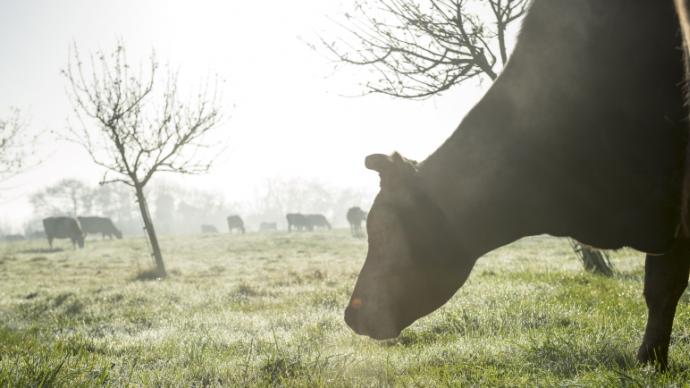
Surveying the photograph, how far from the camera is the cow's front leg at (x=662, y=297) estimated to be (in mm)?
2971

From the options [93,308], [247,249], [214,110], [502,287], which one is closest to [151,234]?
[214,110]

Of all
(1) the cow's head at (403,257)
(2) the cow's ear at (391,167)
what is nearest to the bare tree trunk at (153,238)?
(1) the cow's head at (403,257)

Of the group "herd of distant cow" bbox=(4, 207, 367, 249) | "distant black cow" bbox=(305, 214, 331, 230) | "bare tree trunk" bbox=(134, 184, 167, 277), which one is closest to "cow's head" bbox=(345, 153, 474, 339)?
"bare tree trunk" bbox=(134, 184, 167, 277)

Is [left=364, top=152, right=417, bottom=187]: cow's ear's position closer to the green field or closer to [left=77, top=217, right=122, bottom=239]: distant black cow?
the green field

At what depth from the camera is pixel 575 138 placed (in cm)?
258

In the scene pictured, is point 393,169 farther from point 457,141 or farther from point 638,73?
point 638,73

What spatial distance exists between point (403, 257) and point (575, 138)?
118 centimetres

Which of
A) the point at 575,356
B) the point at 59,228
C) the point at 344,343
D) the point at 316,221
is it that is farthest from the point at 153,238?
the point at 316,221

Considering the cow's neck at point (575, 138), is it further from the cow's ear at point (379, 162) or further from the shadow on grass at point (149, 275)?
the shadow on grass at point (149, 275)

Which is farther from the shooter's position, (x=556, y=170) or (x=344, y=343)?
(x=344, y=343)

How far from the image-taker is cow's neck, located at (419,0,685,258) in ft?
7.60

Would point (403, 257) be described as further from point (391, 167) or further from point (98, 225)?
point (98, 225)

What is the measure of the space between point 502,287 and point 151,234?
13071mm

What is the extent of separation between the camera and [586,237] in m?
2.76
